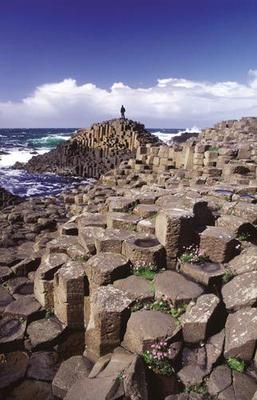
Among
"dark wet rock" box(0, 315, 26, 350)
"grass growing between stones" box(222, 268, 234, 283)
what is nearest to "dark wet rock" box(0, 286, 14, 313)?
"dark wet rock" box(0, 315, 26, 350)

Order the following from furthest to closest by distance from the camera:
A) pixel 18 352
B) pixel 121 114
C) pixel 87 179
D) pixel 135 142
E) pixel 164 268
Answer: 1. pixel 121 114
2. pixel 135 142
3. pixel 87 179
4. pixel 164 268
5. pixel 18 352

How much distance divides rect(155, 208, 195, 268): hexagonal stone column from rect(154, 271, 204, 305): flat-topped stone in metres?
0.45

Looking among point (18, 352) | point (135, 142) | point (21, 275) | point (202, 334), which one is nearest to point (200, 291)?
point (202, 334)

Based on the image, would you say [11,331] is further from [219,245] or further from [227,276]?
[219,245]

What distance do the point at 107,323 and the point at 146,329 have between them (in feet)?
2.02

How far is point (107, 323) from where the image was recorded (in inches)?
210

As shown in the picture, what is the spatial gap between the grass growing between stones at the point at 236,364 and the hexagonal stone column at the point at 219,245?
191cm

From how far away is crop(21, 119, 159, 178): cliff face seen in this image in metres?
32.0

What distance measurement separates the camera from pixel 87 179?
2911 cm

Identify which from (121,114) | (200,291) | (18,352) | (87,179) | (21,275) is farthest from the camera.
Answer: (121,114)

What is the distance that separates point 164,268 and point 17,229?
24.4 ft

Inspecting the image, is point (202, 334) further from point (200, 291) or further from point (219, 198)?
point (219, 198)

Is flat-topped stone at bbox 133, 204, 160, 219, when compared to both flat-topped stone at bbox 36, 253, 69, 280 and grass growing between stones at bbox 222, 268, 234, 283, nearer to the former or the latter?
flat-topped stone at bbox 36, 253, 69, 280

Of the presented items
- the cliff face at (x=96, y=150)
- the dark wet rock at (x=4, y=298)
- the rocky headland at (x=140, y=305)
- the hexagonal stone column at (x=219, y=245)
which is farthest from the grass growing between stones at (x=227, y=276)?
the cliff face at (x=96, y=150)
